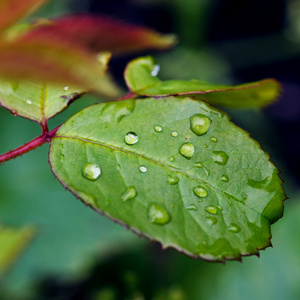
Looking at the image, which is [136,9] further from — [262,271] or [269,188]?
[269,188]

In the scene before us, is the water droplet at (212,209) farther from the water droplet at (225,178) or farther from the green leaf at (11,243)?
the green leaf at (11,243)

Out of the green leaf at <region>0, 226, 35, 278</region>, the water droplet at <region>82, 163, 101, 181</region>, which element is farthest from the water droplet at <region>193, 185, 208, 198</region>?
the green leaf at <region>0, 226, 35, 278</region>

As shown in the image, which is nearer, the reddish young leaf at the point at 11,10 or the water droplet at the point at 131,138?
the reddish young leaf at the point at 11,10

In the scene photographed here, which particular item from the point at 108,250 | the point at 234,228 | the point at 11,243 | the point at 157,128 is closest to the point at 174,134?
the point at 157,128

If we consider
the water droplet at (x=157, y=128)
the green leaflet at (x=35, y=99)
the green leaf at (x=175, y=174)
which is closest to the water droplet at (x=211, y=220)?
the green leaf at (x=175, y=174)

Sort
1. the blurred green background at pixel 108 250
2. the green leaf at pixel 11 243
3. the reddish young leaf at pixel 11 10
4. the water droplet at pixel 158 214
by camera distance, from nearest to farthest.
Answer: the reddish young leaf at pixel 11 10 → the water droplet at pixel 158 214 → the green leaf at pixel 11 243 → the blurred green background at pixel 108 250

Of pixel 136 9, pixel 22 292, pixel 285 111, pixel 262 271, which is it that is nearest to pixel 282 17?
pixel 285 111

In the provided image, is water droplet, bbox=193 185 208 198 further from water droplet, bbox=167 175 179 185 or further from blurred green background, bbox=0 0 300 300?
blurred green background, bbox=0 0 300 300
